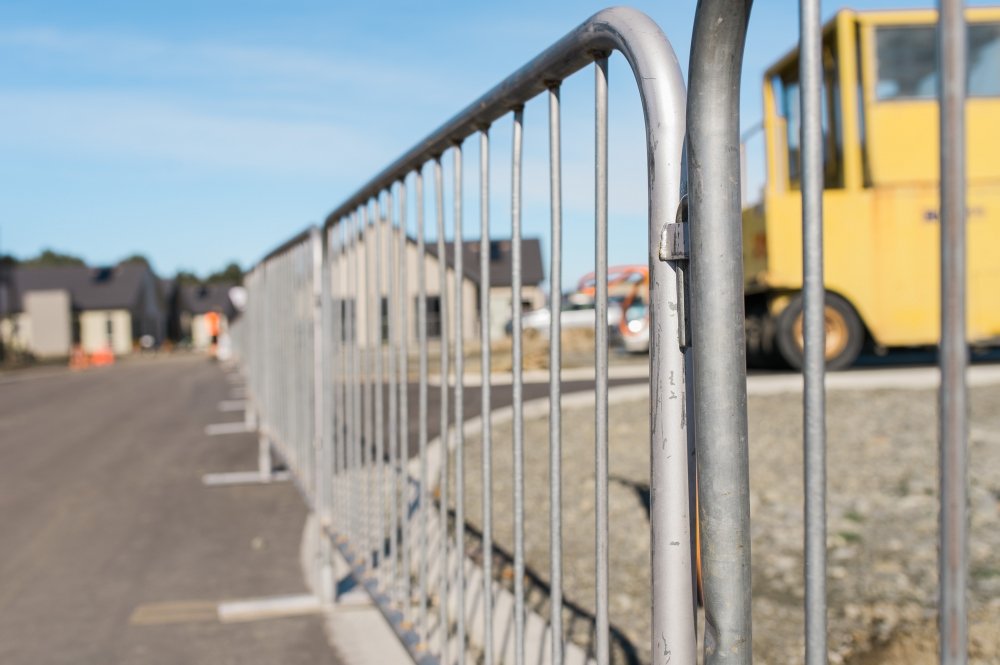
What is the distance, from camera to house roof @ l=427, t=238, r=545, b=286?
211 centimetres

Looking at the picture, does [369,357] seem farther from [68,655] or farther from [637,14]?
[637,14]

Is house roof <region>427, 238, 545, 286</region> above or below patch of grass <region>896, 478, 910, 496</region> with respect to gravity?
above

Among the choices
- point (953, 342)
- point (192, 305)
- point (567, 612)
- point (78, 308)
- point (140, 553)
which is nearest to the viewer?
point (953, 342)

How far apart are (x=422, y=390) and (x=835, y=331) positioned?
944 cm

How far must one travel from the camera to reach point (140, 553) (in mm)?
5742

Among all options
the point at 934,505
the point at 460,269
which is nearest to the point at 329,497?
the point at 460,269

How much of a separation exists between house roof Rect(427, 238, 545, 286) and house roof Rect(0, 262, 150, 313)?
7227 cm

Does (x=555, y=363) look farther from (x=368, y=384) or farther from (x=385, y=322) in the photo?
(x=368, y=384)

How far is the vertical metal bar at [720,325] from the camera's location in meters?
1.30

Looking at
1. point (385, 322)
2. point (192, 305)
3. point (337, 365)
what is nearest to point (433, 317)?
point (385, 322)

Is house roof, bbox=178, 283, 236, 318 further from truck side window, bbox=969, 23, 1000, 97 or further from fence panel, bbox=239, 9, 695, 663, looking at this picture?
fence panel, bbox=239, 9, 695, 663

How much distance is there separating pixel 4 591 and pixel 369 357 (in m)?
2.70

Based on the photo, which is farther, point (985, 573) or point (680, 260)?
point (985, 573)

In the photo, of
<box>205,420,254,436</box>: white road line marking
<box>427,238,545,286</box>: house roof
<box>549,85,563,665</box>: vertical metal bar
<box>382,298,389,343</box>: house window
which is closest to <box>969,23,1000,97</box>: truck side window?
<box>382,298,389,343</box>: house window
